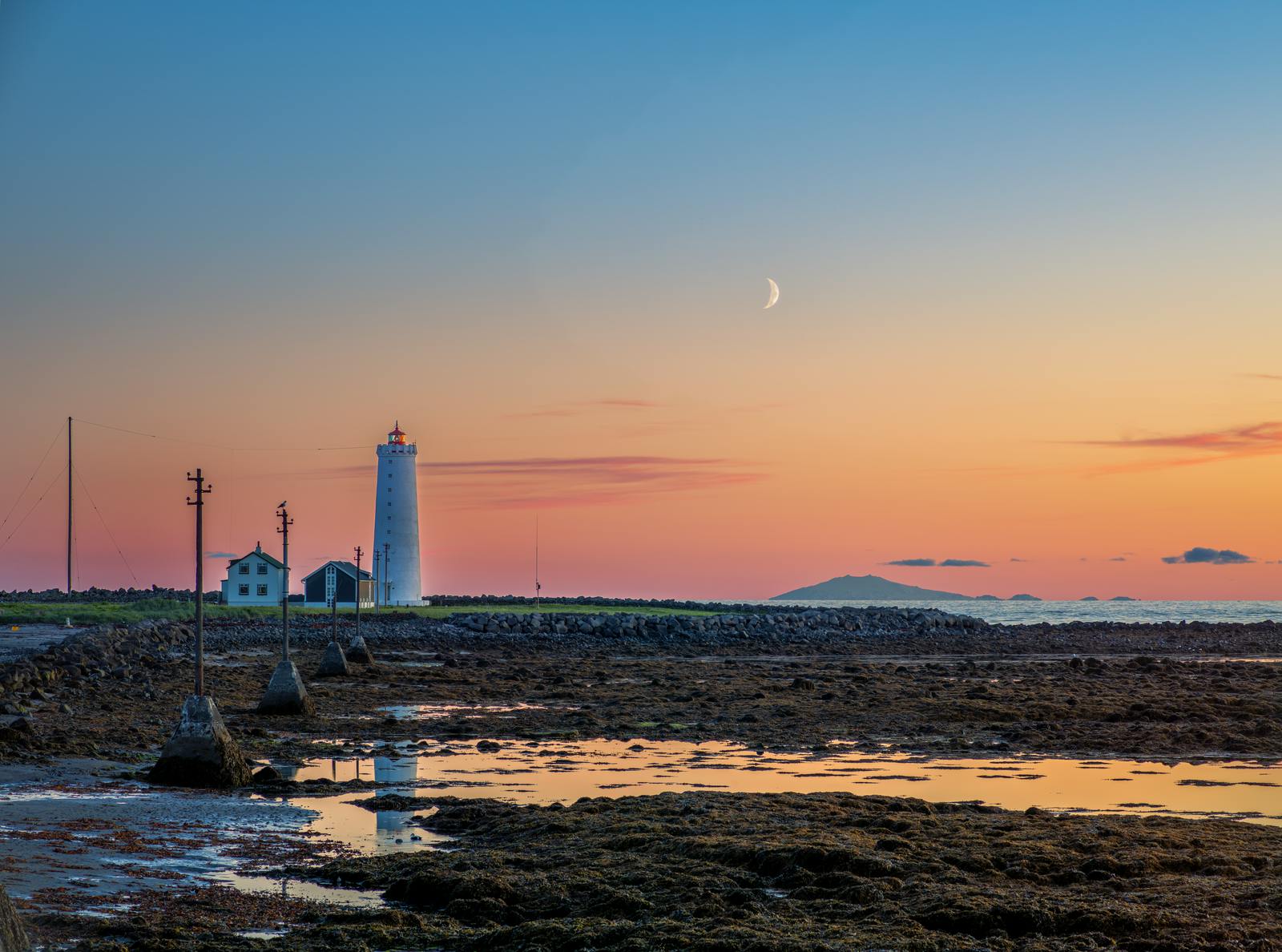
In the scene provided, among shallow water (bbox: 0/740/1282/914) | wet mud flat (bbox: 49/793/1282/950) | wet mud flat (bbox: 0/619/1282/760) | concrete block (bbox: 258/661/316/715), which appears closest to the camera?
wet mud flat (bbox: 49/793/1282/950)

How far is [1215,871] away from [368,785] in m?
11.4

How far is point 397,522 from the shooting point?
273ft

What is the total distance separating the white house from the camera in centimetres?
8294

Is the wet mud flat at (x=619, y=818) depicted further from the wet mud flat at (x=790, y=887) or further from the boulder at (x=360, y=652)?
the boulder at (x=360, y=652)

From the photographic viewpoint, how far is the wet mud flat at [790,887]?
33.0 feet

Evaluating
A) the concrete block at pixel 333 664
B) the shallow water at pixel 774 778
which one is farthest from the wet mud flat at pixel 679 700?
the shallow water at pixel 774 778

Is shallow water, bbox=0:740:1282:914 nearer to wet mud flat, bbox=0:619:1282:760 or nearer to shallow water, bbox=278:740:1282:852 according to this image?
shallow water, bbox=278:740:1282:852

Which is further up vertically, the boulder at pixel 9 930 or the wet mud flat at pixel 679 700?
the boulder at pixel 9 930

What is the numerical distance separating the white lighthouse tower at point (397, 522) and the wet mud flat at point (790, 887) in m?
68.8

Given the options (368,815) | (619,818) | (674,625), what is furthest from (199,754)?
(674,625)

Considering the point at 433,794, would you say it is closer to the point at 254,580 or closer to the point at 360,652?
the point at 360,652

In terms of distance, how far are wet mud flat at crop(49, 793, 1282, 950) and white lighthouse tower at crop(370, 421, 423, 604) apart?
226 feet

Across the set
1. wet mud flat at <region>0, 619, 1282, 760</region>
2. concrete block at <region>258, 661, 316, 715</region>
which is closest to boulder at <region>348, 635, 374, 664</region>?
wet mud flat at <region>0, 619, 1282, 760</region>

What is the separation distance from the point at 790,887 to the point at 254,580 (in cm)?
7650
